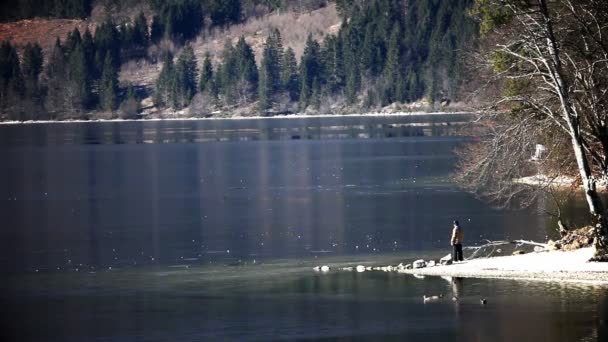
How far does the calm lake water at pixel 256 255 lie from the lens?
112 feet

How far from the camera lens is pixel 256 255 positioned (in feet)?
164

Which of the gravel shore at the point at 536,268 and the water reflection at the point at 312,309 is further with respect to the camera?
the gravel shore at the point at 536,268

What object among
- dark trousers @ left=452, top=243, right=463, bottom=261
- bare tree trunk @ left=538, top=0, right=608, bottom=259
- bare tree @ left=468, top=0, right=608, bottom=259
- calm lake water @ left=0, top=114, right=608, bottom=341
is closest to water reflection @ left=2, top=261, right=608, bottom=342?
calm lake water @ left=0, top=114, right=608, bottom=341

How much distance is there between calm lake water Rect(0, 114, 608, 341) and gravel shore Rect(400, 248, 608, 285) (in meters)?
0.82

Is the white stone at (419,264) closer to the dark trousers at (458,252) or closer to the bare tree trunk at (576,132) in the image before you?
the dark trousers at (458,252)

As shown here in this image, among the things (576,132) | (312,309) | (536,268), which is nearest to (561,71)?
(576,132)

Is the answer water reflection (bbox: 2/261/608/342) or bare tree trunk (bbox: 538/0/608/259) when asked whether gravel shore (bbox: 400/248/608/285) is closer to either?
water reflection (bbox: 2/261/608/342)

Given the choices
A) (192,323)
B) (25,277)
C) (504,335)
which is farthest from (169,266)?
(504,335)

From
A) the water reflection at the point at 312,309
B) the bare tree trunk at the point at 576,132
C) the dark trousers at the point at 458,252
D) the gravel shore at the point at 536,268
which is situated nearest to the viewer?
the water reflection at the point at 312,309

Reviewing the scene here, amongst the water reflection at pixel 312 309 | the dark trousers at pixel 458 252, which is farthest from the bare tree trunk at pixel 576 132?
the dark trousers at pixel 458 252

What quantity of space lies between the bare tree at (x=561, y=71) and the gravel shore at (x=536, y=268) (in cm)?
94

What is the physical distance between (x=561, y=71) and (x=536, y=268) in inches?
253

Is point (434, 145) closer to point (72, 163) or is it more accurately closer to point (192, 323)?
point (72, 163)

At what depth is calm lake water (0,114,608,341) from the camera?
112ft
